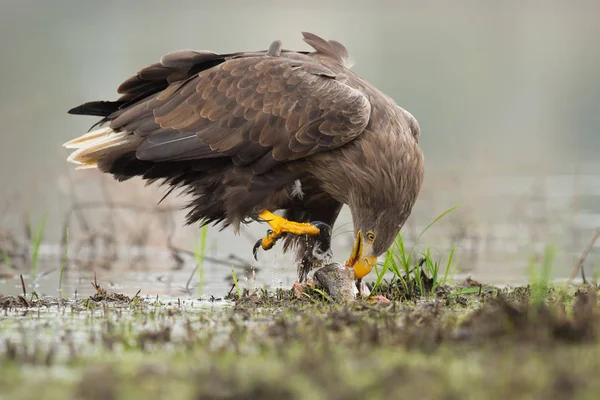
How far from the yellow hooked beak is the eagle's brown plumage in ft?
0.26

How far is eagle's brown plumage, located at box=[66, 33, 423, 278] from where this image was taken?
7125 millimetres

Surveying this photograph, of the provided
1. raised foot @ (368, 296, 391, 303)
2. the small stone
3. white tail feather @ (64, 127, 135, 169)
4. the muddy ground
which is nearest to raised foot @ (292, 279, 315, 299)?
the small stone

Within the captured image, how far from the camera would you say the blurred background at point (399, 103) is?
10.3 m

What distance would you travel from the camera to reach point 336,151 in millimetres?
7227

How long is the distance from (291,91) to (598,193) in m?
8.50

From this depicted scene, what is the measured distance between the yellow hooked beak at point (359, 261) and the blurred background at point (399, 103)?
4.85ft

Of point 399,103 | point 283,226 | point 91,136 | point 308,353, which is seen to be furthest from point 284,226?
point 399,103

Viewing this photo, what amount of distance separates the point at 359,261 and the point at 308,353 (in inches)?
122

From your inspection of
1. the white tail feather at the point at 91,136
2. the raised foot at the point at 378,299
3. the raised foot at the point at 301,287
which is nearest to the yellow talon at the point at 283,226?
the raised foot at the point at 301,287

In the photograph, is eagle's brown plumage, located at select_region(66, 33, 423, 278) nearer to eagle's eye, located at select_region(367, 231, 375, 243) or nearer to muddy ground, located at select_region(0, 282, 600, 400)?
eagle's eye, located at select_region(367, 231, 375, 243)

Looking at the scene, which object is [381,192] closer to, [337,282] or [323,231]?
[337,282]

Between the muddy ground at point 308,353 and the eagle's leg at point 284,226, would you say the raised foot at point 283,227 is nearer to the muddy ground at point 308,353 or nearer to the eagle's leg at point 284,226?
the eagle's leg at point 284,226

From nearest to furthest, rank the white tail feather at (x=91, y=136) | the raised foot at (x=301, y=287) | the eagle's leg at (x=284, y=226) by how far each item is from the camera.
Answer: the raised foot at (x=301, y=287) < the eagle's leg at (x=284, y=226) < the white tail feather at (x=91, y=136)

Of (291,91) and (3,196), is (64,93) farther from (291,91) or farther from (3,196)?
(291,91)
